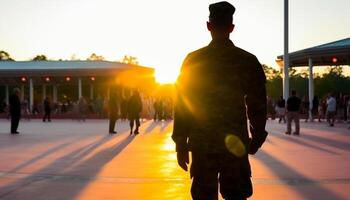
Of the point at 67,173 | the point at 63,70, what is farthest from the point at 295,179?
the point at 63,70

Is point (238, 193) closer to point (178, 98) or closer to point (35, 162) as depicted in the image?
point (178, 98)

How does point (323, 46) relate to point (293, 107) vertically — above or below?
above

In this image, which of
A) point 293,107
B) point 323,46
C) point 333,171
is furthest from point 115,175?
point 323,46

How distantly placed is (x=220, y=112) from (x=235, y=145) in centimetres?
26

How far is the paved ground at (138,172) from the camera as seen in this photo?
815cm

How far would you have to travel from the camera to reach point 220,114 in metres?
4.25

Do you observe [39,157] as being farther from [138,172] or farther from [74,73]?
[74,73]

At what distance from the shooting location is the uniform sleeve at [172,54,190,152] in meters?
4.41

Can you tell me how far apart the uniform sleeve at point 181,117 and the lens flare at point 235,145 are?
1.14 ft

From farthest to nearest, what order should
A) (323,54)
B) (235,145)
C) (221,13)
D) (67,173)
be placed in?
1. (323,54)
2. (67,173)
3. (221,13)
4. (235,145)

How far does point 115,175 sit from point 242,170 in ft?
20.2

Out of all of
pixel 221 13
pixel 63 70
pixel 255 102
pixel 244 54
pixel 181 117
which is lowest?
pixel 181 117

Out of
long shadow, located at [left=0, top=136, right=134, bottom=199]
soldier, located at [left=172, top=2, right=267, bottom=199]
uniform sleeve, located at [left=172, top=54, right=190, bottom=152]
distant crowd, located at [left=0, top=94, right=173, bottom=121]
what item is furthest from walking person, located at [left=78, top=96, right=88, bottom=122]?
soldier, located at [left=172, top=2, right=267, bottom=199]

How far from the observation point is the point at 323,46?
A: 3459 cm
